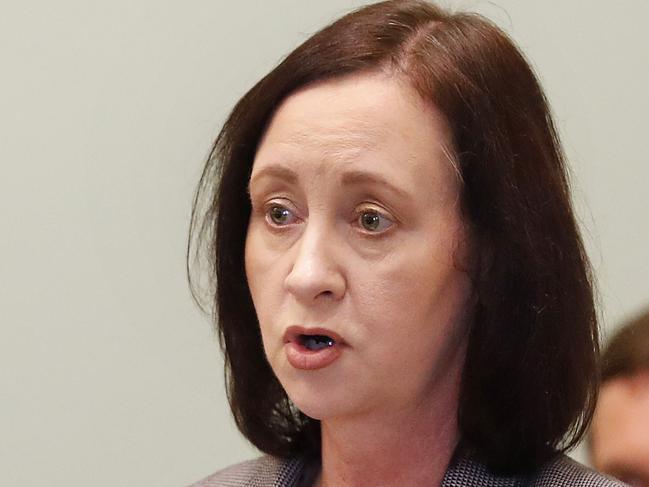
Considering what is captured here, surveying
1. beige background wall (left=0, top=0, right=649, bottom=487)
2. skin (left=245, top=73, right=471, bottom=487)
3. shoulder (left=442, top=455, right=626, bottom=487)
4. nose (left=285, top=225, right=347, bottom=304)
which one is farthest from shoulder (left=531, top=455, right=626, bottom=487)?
beige background wall (left=0, top=0, right=649, bottom=487)

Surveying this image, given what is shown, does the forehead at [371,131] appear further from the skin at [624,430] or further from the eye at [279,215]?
the skin at [624,430]

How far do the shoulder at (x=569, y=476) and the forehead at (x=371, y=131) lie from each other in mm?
283

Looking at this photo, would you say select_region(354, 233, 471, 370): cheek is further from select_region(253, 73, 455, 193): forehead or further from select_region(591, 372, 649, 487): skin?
select_region(591, 372, 649, 487): skin

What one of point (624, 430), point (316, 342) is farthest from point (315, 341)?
point (624, 430)

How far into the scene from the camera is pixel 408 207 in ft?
4.20

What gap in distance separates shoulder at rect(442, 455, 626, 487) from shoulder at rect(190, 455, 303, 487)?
0.21 m

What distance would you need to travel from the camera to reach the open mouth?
129 cm

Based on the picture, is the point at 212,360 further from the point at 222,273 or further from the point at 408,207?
the point at 408,207

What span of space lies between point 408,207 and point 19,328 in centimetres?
94

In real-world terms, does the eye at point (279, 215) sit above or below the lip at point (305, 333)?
above

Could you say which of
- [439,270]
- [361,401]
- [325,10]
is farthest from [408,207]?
[325,10]

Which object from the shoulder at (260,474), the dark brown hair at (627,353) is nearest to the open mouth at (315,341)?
the shoulder at (260,474)

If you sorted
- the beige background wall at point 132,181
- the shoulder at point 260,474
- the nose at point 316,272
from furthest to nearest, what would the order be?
1. the beige background wall at point 132,181
2. the shoulder at point 260,474
3. the nose at point 316,272

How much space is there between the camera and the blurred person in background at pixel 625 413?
1.49m
